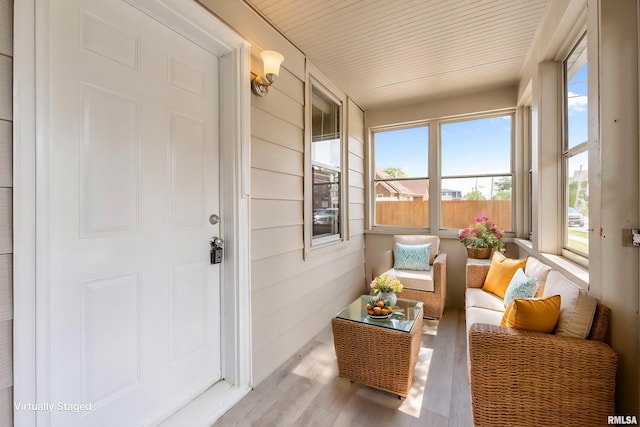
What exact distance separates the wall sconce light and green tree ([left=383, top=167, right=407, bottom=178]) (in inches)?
96.6

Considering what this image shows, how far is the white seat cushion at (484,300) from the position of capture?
7.20 ft

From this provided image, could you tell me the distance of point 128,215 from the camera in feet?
4.42

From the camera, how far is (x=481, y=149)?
349cm

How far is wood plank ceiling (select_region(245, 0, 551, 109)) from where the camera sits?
6.42 ft

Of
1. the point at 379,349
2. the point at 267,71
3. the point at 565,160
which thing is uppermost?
the point at 267,71

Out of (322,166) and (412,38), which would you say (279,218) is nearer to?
(322,166)

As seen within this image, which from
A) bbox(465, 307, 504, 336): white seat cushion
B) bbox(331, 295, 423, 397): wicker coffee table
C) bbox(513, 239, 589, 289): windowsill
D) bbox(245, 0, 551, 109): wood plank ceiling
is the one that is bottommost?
bbox(331, 295, 423, 397): wicker coffee table

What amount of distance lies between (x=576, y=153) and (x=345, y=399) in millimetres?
2299

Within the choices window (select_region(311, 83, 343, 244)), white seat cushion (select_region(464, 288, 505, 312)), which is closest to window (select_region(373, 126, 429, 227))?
window (select_region(311, 83, 343, 244))

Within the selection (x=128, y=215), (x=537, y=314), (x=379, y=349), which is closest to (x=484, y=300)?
(x=537, y=314)

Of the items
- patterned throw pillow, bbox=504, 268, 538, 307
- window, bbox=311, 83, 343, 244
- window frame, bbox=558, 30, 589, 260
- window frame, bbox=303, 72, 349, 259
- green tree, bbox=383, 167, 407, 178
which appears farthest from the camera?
green tree, bbox=383, 167, 407, 178

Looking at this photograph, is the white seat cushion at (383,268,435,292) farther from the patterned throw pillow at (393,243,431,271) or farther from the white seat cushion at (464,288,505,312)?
the white seat cushion at (464,288,505,312)

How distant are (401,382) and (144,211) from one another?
1.78 meters

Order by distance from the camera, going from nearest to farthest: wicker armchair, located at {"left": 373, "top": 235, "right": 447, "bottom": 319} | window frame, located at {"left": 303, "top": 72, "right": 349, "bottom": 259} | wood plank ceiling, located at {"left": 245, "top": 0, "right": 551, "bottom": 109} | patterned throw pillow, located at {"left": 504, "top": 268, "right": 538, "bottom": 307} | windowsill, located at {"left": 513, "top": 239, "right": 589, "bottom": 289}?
1. windowsill, located at {"left": 513, "top": 239, "right": 589, "bottom": 289}
2. patterned throw pillow, located at {"left": 504, "top": 268, "right": 538, "bottom": 307}
3. wood plank ceiling, located at {"left": 245, "top": 0, "right": 551, "bottom": 109}
4. window frame, located at {"left": 303, "top": 72, "right": 349, "bottom": 259}
5. wicker armchair, located at {"left": 373, "top": 235, "right": 447, "bottom": 319}
